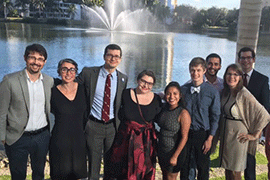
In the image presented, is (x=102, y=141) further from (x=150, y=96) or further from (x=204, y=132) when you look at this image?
(x=204, y=132)

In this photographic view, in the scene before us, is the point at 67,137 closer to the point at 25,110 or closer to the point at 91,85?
the point at 25,110

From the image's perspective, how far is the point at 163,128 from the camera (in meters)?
3.57

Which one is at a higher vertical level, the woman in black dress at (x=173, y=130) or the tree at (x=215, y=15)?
the tree at (x=215, y=15)

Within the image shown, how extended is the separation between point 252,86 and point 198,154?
1286 mm

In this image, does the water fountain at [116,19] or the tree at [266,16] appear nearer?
the water fountain at [116,19]

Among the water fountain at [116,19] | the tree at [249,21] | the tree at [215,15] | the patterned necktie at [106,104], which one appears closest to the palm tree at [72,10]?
the water fountain at [116,19]

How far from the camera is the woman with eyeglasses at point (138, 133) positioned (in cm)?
361

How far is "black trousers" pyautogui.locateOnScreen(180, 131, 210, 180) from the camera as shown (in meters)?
3.61

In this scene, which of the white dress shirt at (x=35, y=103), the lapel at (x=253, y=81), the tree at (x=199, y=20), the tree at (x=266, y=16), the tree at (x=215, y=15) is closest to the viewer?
the white dress shirt at (x=35, y=103)

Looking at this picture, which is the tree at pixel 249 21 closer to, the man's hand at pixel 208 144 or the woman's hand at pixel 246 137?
the woman's hand at pixel 246 137

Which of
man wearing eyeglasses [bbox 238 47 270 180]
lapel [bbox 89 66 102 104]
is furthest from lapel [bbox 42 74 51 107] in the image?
man wearing eyeglasses [bbox 238 47 270 180]

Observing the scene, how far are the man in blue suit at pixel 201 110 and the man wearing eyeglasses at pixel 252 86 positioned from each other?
669 mm

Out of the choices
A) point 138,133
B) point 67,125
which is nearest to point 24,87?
point 67,125

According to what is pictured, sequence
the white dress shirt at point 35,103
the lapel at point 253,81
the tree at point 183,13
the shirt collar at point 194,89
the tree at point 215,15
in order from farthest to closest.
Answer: the tree at point 183,13 < the tree at point 215,15 < the lapel at point 253,81 < the shirt collar at point 194,89 < the white dress shirt at point 35,103
